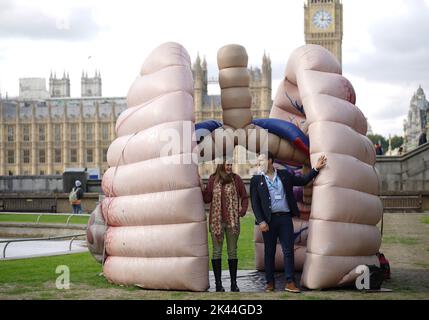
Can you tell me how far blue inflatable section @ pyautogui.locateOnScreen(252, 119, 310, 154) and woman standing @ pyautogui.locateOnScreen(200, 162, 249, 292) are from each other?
132 cm

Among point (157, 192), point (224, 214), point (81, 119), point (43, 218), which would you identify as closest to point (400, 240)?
point (224, 214)

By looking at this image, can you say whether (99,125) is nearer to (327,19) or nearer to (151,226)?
(327,19)

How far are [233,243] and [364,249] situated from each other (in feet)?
5.21

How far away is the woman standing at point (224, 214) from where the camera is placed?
28.6 ft

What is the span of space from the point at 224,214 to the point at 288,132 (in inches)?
67.2

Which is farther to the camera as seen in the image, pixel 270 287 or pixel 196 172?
pixel 196 172

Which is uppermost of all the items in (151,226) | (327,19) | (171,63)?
(327,19)

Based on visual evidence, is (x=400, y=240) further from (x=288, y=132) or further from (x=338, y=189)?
(x=338, y=189)

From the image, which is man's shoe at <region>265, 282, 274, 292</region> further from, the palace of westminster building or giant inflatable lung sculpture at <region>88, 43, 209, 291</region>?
the palace of westminster building

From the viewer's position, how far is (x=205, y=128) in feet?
32.9

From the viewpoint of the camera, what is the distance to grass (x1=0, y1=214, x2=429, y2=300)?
8234mm

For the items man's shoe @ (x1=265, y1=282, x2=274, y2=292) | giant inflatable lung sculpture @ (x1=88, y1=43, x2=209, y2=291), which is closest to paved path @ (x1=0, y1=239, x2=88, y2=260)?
giant inflatable lung sculpture @ (x1=88, y1=43, x2=209, y2=291)

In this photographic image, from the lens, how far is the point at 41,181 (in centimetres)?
3462
